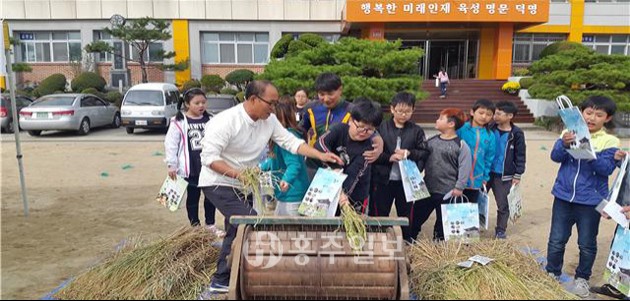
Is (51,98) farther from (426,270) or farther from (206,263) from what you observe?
(426,270)

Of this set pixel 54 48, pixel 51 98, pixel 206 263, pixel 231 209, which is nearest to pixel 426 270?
pixel 231 209

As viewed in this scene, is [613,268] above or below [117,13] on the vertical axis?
below

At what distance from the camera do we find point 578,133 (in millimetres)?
3195

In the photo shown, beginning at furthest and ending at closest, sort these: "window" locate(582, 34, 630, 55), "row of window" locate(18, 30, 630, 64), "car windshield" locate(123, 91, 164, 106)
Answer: "window" locate(582, 34, 630, 55)
"row of window" locate(18, 30, 630, 64)
"car windshield" locate(123, 91, 164, 106)

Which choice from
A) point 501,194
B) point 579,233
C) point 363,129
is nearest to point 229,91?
point 501,194

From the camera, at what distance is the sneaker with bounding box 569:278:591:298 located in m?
3.37

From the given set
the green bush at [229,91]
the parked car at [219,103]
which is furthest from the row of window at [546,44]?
the parked car at [219,103]

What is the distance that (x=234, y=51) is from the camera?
24.4m

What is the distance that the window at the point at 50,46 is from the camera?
2400 cm

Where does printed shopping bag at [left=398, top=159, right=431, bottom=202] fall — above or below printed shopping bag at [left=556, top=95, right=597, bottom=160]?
below

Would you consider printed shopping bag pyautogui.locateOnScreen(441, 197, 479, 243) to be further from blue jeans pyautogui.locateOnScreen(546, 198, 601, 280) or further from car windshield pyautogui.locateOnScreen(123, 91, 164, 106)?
car windshield pyautogui.locateOnScreen(123, 91, 164, 106)

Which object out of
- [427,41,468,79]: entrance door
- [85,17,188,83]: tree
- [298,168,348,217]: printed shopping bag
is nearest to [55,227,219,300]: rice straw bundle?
[298,168,348,217]: printed shopping bag

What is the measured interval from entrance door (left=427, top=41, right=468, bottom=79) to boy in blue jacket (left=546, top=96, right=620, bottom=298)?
69.6ft

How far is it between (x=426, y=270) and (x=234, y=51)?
73.7ft
